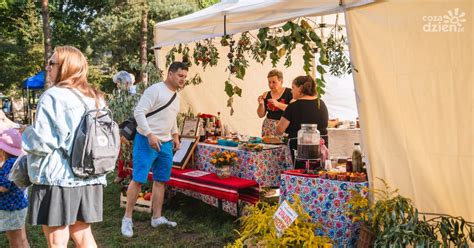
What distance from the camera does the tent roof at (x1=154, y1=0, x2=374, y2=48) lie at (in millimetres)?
3079

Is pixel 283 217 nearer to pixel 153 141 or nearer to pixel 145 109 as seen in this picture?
pixel 153 141

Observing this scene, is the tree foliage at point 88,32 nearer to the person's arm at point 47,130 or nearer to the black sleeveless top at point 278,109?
the black sleeveless top at point 278,109

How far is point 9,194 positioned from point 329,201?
2.08 meters

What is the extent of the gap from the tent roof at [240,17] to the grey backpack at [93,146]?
159 centimetres

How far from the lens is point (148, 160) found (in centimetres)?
400

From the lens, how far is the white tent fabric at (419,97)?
256cm

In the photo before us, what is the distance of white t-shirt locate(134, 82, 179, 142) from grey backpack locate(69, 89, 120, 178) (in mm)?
1420

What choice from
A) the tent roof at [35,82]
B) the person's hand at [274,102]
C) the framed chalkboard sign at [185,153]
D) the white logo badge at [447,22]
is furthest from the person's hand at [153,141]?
the tent roof at [35,82]

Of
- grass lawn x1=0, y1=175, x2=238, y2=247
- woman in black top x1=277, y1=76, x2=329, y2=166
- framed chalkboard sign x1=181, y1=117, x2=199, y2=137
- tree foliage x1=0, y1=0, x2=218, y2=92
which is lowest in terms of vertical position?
grass lawn x1=0, y1=175, x2=238, y2=247

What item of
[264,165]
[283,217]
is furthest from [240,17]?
[283,217]

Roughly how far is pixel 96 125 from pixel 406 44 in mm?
1859

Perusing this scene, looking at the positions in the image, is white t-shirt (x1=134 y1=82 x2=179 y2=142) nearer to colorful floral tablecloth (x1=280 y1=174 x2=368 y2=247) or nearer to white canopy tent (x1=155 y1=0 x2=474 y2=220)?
colorful floral tablecloth (x1=280 y1=174 x2=368 y2=247)

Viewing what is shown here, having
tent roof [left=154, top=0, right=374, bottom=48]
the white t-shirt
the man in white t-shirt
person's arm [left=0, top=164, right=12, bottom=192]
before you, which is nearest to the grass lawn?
the man in white t-shirt

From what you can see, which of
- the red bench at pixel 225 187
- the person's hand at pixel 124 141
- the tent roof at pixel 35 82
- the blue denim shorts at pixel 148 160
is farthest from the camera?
the tent roof at pixel 35 82
